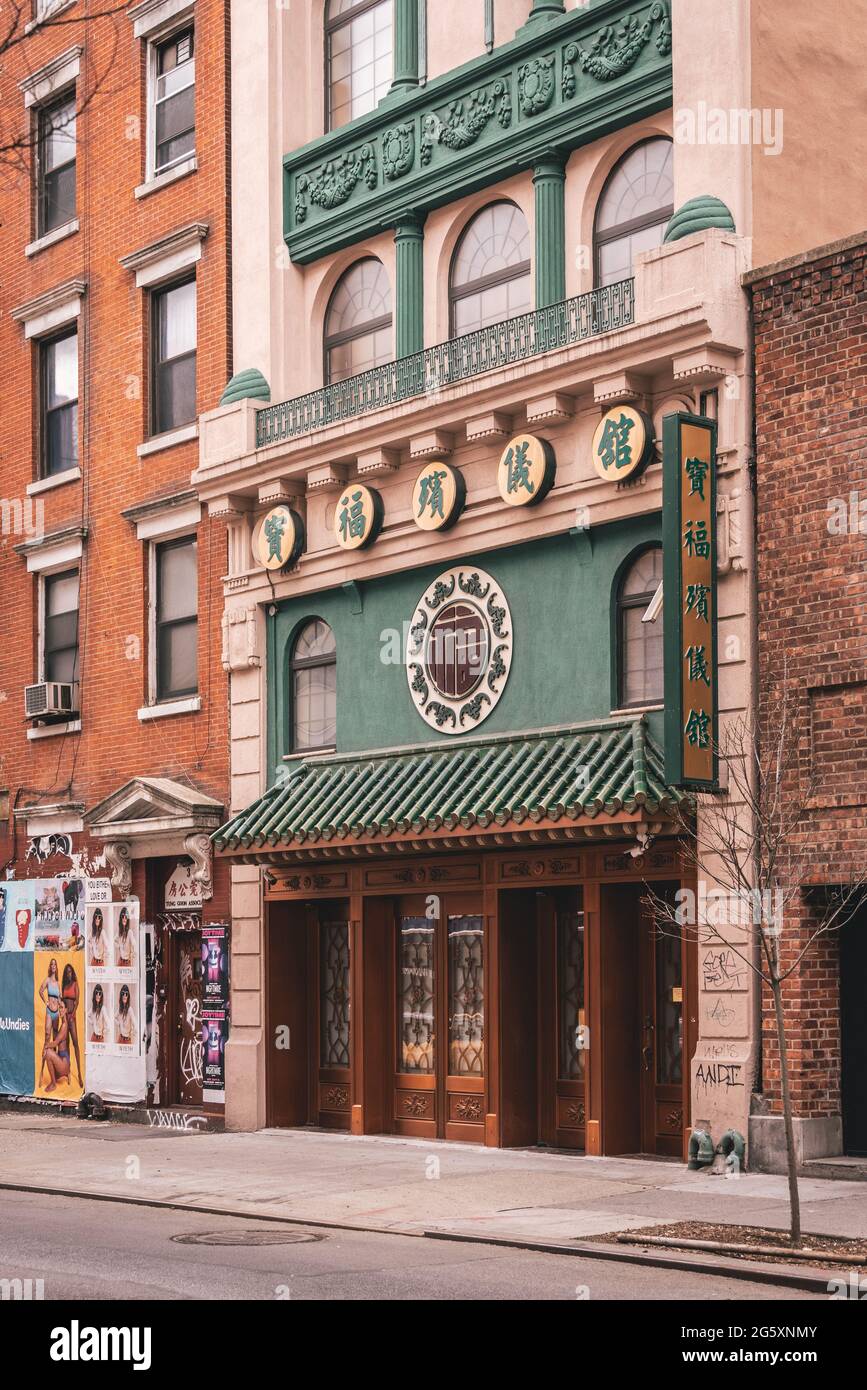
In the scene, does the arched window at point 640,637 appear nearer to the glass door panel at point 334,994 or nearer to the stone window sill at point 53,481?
the glass door panel at point 334,994

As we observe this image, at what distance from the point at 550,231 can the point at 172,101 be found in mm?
8269

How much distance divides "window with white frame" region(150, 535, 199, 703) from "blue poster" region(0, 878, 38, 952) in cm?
408

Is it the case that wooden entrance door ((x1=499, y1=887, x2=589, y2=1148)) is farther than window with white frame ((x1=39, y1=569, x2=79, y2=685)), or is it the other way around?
window with white frame ((x1=39, y1=569, x2=79, y2=685))

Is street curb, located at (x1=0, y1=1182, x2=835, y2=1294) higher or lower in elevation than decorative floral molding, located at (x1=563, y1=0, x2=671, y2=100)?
lower

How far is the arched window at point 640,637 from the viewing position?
1834 cm

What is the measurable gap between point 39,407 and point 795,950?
52.6 feet

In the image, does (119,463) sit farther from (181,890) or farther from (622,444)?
(622,444)

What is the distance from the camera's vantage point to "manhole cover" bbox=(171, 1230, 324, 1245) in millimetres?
13453

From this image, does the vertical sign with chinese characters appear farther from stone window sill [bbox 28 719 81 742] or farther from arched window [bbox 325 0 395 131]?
stone window sill [bbox 28 719 81 742]

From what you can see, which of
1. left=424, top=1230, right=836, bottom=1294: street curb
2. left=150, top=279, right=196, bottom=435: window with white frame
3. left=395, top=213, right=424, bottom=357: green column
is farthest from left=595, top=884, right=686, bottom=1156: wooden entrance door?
left=150, top=279, right=196, bottom=435: window with white frame

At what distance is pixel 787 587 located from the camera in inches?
667
